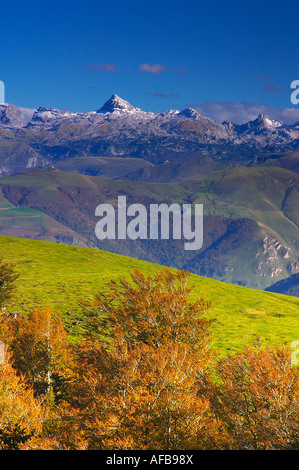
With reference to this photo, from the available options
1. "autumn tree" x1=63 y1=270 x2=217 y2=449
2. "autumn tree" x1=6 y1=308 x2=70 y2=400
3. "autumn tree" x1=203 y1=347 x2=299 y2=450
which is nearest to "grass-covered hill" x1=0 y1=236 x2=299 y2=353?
"autumn tree" x1=6 y1=308 x2=70 y2=400

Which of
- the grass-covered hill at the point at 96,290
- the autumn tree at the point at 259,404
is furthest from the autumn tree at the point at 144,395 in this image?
the grass-covered hill at the point at 96,290

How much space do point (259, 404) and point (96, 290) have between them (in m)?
57.0

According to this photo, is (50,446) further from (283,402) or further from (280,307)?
(280,307)

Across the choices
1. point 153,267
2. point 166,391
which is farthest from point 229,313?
point 166,391

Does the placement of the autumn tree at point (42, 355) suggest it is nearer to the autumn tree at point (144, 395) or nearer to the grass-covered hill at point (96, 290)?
the autumn tree at point (144, 395)

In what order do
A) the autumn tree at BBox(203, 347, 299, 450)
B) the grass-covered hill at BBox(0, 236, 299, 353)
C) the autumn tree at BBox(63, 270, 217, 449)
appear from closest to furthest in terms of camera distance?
1. the autumn tree at BBox(203, 347, 299, 450)
2. the autumn tree at BBox(63, 270, 217, 449)
3. the grass-covered hill at BBox(0, 236, 299, 353)

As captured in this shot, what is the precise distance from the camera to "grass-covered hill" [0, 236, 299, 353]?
6581 cm

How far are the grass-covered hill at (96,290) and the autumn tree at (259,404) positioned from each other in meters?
27.6

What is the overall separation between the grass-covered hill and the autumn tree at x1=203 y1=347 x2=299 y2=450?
90.7 feet

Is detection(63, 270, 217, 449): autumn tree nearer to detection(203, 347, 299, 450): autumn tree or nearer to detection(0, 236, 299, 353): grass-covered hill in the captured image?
detection(203, 347, 299, 450): autumn tree

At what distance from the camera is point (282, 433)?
2234cm

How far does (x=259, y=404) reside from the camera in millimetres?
25656

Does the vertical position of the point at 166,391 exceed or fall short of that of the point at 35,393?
it exceeds it

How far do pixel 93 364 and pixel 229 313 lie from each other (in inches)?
2030
